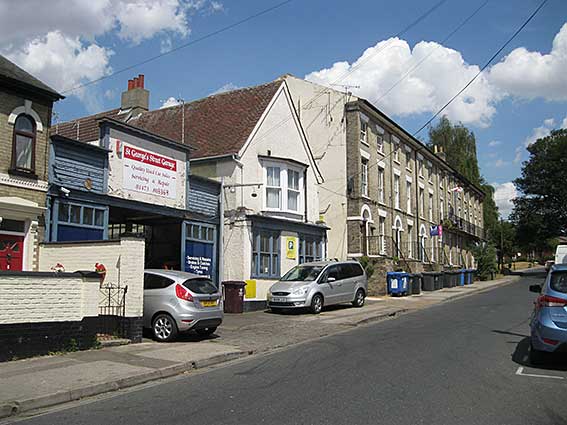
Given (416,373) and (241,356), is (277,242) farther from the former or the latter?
(416,373)

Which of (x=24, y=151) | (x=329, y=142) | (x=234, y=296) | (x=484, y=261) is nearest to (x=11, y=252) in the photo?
(x=24, y=151)

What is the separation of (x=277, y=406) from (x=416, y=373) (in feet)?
9.56

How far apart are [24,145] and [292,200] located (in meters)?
11.6

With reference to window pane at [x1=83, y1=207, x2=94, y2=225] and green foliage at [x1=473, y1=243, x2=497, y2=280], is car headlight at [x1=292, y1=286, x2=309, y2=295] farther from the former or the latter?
green foliage at [x1=473, y1=243, x2=497, y2=280]

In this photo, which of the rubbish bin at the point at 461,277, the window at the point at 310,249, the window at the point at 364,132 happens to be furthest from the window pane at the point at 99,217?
the rubbish bin at the point at 461,277

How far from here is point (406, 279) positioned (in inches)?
1083

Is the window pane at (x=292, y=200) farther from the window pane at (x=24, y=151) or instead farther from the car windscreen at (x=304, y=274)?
the window pane at (x=24, y=151)

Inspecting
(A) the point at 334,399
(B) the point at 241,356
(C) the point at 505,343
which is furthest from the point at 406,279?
(A) the point at 334,399

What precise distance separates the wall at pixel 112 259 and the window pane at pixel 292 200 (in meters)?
10.6

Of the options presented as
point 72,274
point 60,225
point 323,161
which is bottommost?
point 72,274

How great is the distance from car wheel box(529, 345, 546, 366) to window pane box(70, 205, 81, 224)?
440 inches

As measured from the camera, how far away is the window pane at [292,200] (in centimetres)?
2270

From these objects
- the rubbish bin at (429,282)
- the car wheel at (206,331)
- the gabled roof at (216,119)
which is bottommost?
the car wheel at (206,331)

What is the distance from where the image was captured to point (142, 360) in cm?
1030
